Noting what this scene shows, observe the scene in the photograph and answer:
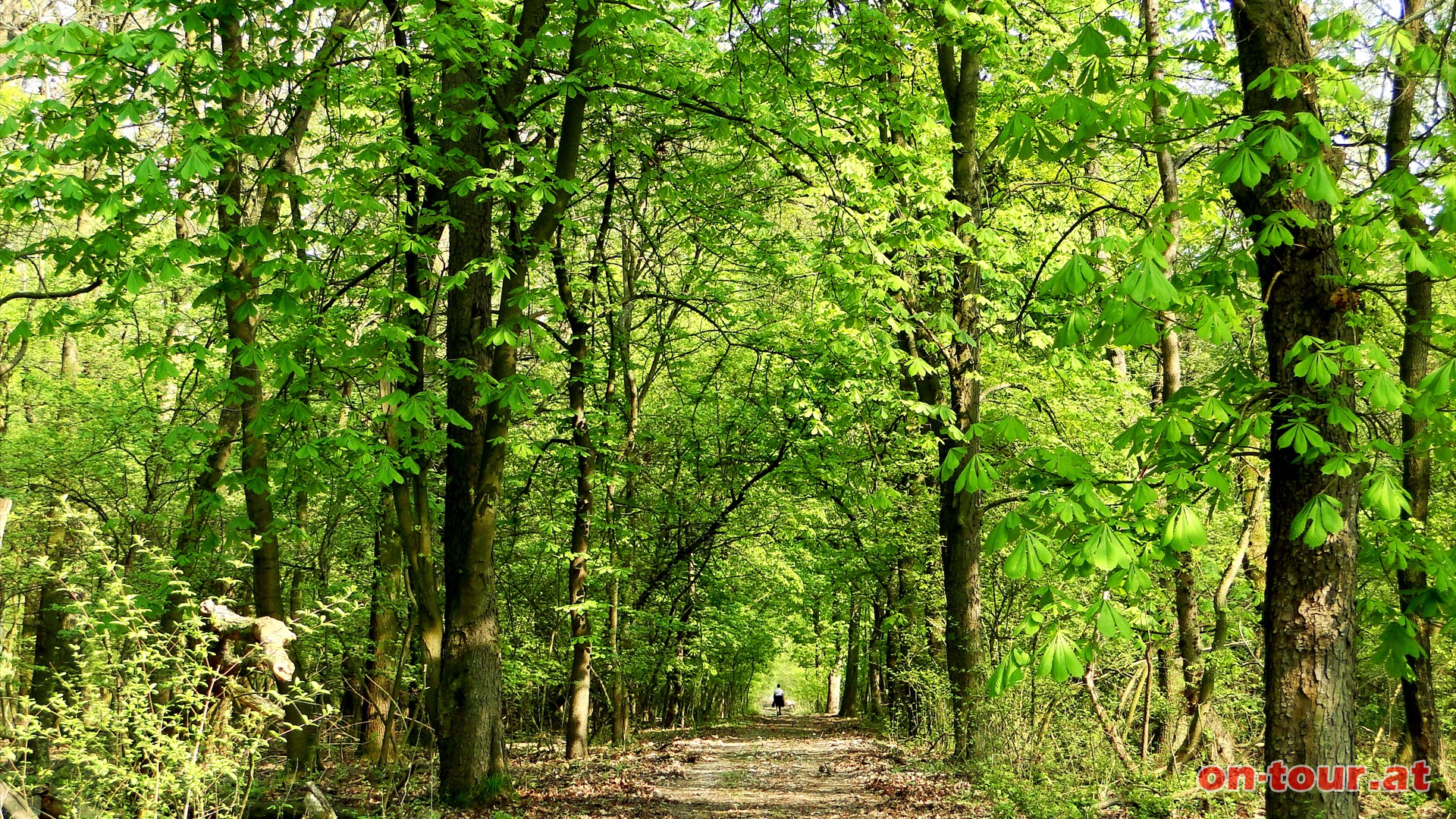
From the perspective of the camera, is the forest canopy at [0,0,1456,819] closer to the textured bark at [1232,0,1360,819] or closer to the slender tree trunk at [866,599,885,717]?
the textured bark at [1232,0,1360,819]

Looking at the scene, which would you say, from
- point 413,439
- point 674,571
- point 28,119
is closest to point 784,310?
point 674,571

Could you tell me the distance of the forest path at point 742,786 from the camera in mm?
8945

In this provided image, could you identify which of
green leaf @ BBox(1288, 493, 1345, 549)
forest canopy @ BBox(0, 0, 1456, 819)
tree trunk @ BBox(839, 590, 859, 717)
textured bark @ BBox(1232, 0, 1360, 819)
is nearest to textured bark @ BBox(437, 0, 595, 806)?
forest canopy @ BBox(0, 0, 1456, 819)

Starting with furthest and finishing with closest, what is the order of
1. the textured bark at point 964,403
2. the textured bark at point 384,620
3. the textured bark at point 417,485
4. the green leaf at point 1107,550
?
1. the textured bark at point 384,620
2. the textured bark at point 964,403
3. the textured bark at point 417,485
4. the green leaf at point 1107,550

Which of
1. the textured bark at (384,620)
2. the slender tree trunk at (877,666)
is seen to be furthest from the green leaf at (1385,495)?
the slender tree trunk at (877,666)

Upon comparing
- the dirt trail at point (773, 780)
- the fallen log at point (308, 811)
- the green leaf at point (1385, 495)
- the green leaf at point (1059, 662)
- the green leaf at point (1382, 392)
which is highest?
the green leaf at point (1382, 392)

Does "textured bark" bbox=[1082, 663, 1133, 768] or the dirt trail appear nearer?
"textured bark" bbox=[1082, 663, 1133, 768]

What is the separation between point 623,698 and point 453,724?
8.96 metres

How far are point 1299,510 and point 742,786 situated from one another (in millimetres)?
9506

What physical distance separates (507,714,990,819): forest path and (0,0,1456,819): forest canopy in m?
0.73

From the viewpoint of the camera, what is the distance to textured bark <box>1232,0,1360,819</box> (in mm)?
3627

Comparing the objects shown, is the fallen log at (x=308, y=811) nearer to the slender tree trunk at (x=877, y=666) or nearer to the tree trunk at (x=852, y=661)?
the tree trunk at (x=852, y=661)

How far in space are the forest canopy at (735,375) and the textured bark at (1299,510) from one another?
19 millimetres

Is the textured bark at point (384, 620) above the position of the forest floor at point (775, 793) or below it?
above
